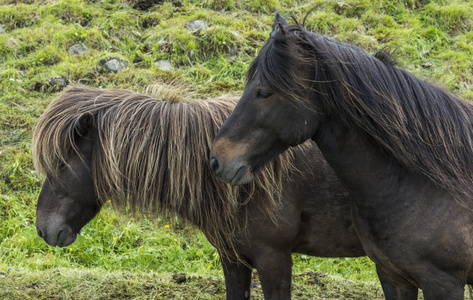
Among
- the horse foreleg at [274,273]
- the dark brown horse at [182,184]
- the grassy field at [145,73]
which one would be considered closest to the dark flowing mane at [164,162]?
the dark brown horse at [182,184]

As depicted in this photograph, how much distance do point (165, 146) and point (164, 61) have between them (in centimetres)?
451

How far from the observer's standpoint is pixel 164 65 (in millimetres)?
7395

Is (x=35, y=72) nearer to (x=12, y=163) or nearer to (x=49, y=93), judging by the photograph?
(x=49, y=93)

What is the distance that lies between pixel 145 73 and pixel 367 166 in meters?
4.91

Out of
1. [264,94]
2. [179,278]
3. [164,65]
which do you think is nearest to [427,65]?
[164,65]

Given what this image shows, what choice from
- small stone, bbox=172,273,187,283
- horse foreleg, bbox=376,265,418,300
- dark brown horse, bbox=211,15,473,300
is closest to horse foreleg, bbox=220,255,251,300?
horse foreleg, bbox=376,265,418,300

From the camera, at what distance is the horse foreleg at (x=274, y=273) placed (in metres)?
3.12

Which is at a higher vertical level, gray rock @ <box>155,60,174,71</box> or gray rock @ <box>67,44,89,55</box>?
gray rock @ <box>155,60,174,71</box>

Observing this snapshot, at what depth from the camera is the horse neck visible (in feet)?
Result: 8.45

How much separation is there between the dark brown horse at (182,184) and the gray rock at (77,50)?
462cm

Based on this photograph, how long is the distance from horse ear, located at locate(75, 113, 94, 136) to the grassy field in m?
1.29

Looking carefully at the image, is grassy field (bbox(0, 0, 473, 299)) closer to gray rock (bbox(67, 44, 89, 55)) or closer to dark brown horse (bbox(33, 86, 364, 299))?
gray rock (bbox(67, 44, 89, 55))

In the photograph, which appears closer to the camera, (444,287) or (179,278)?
(444,287)

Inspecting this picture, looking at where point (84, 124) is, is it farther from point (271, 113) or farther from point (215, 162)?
point (271, 113)
